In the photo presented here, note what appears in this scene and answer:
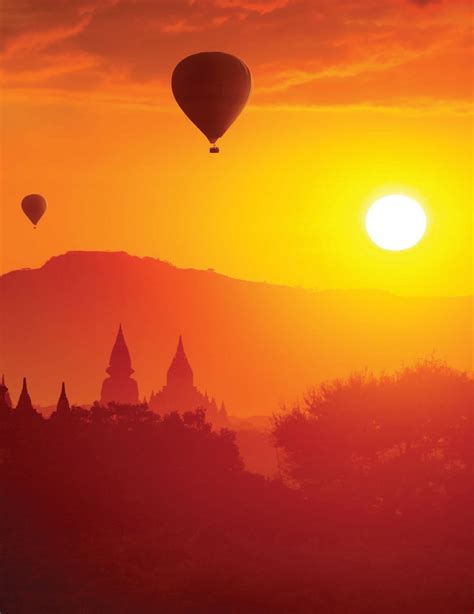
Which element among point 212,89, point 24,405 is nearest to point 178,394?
point 24,405

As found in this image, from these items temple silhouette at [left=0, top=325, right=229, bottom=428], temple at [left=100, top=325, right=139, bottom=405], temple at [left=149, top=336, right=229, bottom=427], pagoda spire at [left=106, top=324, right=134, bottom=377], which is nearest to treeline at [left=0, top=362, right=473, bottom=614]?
temple silhouette at [left=0, top=325, right=229, bottom=428]

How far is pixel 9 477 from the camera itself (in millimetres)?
49312

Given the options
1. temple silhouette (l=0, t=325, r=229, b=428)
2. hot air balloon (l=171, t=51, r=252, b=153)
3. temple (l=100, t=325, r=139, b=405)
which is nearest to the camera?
hot air balloon (l=171, t=51, r=252, b=153)

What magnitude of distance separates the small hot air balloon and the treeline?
4726 centimetres

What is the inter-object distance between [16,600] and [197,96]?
2963cm

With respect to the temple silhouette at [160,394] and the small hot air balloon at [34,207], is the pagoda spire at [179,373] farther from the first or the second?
the small hot air balloon at [34,207]

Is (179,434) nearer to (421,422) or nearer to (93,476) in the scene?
(93,476)

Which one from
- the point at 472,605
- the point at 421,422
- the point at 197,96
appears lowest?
the point at 472,605

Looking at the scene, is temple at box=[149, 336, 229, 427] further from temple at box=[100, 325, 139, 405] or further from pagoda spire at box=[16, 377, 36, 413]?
pagoda spire at box=[16, 377, 36, 413]

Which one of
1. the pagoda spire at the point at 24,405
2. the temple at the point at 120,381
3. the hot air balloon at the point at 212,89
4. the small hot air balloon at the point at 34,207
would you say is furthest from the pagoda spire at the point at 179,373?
the hot air balloon at the point at 212,89

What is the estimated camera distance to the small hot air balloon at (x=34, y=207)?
10256 centimetres

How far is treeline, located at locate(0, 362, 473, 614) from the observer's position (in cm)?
3884

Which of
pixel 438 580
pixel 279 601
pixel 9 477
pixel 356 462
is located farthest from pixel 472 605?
pixel 9 477

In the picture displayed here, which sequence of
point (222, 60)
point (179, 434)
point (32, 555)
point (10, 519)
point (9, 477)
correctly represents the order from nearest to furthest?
point (32, 555)
point (10, 519)
point (9, 477)
point (179, 434)
point (222, 60)
